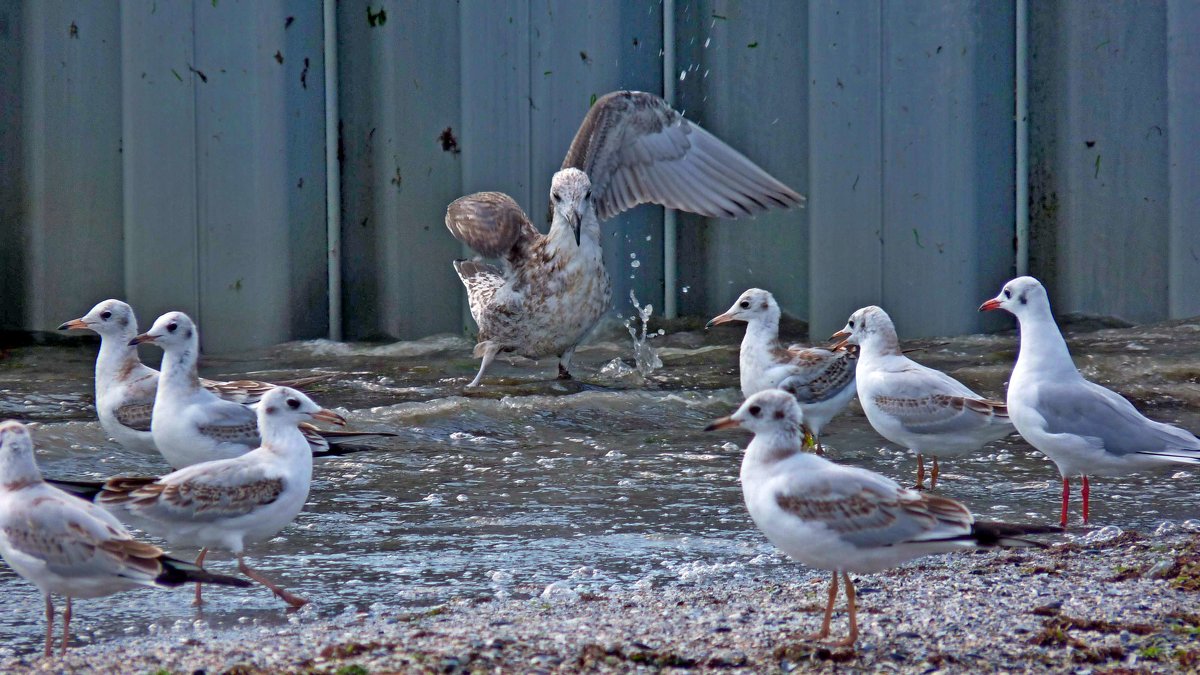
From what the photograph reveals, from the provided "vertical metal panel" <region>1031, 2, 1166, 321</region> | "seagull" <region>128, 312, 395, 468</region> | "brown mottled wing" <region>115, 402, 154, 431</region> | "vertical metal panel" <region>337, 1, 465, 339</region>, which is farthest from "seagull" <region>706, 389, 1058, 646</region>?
"vertical metal panel" <region>337, 1, 465, 339</region>

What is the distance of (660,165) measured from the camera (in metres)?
8.98

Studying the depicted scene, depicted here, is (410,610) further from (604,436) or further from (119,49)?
(119,49)


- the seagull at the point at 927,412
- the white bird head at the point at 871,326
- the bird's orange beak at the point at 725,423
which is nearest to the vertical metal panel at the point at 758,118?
the white bird head at the point at 871,326

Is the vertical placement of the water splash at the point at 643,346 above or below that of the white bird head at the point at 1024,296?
below

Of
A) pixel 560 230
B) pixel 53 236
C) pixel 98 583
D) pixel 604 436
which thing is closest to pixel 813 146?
pixel 560 230

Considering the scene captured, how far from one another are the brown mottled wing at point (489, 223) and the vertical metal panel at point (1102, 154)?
2.91 m

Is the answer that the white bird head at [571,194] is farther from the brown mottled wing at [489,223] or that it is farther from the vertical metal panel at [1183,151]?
the vertical metal panel at [1183,151]

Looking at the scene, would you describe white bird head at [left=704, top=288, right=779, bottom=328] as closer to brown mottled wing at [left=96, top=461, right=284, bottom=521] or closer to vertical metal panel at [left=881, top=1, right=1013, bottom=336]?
vertical metal panel at [left=881, top=1, right=1013, bottom=336]

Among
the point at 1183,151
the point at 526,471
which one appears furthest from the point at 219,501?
the point at 1183,151

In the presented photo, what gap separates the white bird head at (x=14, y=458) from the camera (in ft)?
14.0

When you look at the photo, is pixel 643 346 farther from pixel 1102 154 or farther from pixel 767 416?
pixel 767 416

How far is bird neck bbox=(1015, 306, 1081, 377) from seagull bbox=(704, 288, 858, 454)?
4.21ft

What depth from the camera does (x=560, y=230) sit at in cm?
838

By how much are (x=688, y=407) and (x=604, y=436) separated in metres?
0.71
